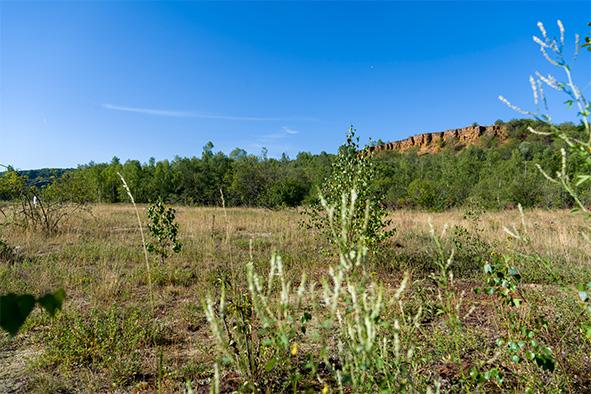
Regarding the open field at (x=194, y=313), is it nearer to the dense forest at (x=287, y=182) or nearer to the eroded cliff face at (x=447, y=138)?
the dense forest at (x=287, y=182)

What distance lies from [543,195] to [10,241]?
96.9 feet

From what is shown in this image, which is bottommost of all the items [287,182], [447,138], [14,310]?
→ [14,310]

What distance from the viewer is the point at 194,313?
447cm

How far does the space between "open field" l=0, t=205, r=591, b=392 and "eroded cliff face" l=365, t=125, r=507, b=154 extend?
11831cm

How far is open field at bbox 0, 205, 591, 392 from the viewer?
Result: 2715 mm

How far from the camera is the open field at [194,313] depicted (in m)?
2.71

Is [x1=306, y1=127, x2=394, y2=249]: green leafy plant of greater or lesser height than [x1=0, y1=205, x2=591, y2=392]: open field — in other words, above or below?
above

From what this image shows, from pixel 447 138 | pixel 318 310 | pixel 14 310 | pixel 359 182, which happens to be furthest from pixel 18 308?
pixel 447 138

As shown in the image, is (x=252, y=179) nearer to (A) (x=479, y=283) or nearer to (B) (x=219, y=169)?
(B) (x=219, y=169)

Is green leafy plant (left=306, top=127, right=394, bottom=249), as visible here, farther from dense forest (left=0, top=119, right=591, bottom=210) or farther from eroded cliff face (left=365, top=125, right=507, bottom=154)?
eroded cliff face (left=365, top=125, right=507, bottom=154)

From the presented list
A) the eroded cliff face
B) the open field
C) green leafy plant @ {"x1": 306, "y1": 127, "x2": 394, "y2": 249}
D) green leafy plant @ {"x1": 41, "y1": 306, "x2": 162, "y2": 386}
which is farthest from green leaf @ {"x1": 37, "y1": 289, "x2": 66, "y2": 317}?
the eroded cliff face

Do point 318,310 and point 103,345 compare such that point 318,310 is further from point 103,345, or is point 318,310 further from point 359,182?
point 359,182

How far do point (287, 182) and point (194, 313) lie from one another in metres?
34.1

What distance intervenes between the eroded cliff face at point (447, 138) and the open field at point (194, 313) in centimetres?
11831
